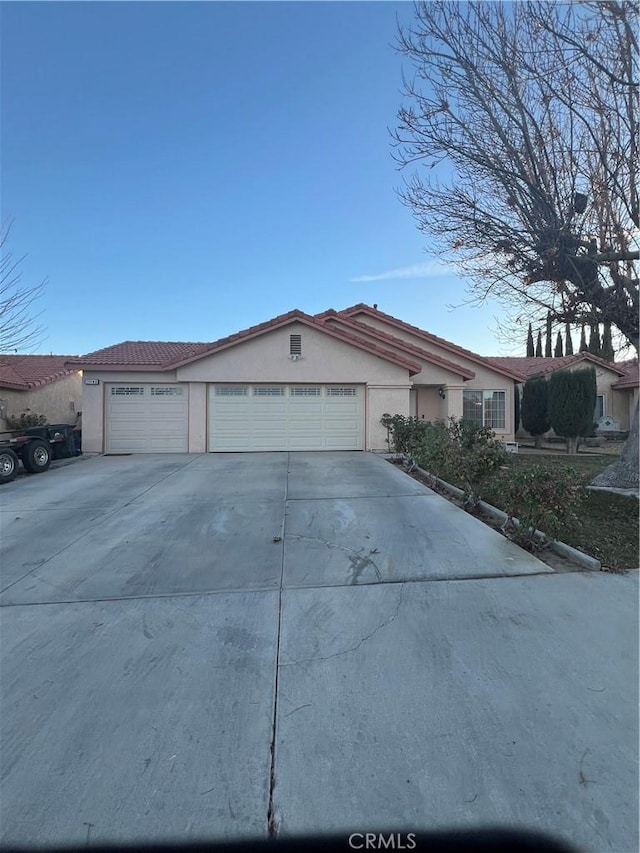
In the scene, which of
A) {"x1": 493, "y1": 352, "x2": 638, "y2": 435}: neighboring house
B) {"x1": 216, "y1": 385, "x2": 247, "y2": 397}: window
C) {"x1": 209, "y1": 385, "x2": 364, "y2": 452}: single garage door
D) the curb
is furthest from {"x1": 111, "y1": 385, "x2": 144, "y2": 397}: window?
{"x1": 493, "y1": 352, "x2": 638, "y2": 435}: neighboring house

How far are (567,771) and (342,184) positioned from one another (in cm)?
1229

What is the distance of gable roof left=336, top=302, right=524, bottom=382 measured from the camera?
16.6m

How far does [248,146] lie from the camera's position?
35.0ft

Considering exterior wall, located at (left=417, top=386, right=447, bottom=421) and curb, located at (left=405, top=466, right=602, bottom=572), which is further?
exterior wall, located at (left=417, top=386, right=447, bottom=421)

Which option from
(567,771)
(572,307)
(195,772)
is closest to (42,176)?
(572,307)

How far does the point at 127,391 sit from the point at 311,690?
41.8 feet

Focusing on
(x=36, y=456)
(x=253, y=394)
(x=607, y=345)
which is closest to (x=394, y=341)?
(x=253, y=394)

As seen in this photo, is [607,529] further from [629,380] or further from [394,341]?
[629,380]

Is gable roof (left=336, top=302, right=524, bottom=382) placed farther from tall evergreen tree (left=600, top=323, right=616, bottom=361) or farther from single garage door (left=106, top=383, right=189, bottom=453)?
single garage door (left=106, top=383, right=189, bottom=453)

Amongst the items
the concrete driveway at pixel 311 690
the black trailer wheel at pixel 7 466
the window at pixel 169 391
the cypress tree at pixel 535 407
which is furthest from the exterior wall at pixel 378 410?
the black trailer wheel at pixel 7 466

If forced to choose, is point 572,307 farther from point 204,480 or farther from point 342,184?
point 204,480

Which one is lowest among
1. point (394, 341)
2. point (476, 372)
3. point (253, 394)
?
point (253, 394)

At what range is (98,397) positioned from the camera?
1322 centimetres

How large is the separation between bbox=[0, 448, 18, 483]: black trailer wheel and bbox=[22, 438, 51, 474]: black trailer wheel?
632 mm
